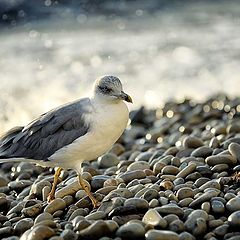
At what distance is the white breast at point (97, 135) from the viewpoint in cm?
521

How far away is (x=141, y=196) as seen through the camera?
5152 mm

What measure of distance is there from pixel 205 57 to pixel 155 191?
817 centimetres

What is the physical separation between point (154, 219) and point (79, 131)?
1.00 m

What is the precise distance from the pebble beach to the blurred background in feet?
10.2

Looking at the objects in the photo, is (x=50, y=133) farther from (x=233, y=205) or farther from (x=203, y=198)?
(x=233, y=205)

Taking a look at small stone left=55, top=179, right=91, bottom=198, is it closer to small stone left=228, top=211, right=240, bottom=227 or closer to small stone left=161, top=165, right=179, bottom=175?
small stone left=161, top=165, right=179, bottom=175

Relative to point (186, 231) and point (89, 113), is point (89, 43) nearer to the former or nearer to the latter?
point (89, 113)

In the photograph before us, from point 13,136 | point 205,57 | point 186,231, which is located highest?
point 13,136

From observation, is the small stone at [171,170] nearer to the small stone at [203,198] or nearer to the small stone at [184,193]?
the small stone at [184,193]

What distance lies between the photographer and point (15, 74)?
12.4 meters

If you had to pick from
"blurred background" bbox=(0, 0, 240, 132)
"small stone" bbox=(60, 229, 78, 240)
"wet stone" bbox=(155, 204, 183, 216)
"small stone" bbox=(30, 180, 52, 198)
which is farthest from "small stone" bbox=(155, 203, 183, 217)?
"blurred background" bbox=(0, 0, 240, 132)

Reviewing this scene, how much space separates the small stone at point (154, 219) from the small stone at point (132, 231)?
4.5 inches

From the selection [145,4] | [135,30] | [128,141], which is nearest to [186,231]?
[128,141]

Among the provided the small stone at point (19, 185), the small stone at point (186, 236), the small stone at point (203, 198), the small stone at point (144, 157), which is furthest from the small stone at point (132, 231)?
the small stone at point (144, 157)
